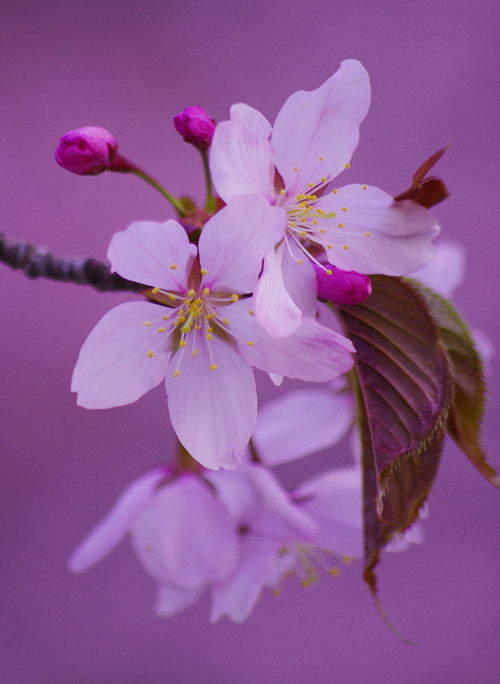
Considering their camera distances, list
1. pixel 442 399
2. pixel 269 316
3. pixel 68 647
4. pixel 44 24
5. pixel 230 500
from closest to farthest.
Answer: pixel 269 316 < pixel 442 399 < pixel 230 500 < pixel 68 647 < pixel 44 24

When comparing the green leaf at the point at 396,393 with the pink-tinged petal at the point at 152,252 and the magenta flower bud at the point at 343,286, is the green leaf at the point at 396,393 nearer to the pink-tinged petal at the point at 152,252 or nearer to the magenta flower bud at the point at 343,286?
the magenta flower bud at the point at 343,286

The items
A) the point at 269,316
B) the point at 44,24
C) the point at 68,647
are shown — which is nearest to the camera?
the point at 269,316

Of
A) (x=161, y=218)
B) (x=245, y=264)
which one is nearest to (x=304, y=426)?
(x=245, y=264)

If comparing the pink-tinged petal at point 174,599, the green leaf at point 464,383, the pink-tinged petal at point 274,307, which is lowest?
the pink-tinged petal at point 174,599

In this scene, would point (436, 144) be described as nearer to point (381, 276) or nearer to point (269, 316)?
point (381, 276)

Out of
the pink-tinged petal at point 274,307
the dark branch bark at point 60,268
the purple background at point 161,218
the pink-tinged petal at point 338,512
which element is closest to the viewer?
the pink-tinged petal at point 274,307

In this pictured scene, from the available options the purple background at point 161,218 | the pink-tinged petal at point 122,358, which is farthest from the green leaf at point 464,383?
the purple background at point 161,218

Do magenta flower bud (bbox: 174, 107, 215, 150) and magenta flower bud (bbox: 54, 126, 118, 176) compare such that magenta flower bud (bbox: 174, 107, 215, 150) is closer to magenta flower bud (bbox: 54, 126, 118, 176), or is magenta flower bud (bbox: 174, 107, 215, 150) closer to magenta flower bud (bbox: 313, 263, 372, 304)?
magenta flower bud (bbox: 54, 126, 118, 176)

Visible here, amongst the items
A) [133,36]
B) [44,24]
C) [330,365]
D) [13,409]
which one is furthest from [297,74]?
[330,365]
